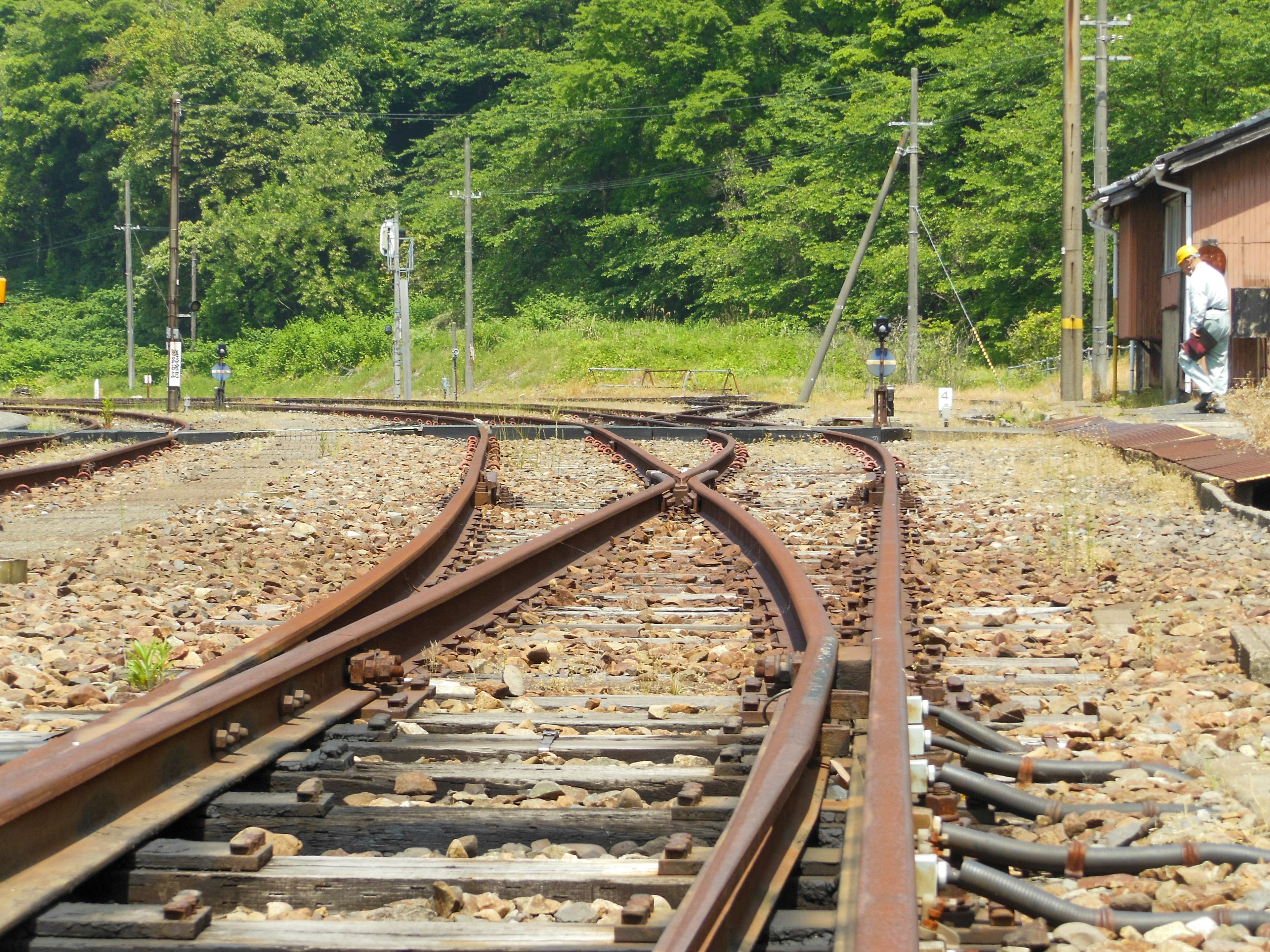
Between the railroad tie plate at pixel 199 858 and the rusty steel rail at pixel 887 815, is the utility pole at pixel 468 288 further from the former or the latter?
the railroad tie plate at pixel 199 858

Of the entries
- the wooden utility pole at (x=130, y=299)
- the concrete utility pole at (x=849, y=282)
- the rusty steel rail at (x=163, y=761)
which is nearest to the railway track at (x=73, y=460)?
the rusty steel rail at (x=163, y=761)

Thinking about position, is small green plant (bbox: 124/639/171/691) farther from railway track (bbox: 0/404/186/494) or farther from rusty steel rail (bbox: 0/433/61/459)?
rusty steel rail (bbox: 0/433/61/459)

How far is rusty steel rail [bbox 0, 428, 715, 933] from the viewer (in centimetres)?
259

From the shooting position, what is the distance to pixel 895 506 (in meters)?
8.47

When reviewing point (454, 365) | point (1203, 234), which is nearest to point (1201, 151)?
point (1203, 234)

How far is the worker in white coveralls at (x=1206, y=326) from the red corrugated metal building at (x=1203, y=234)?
0.71 meters

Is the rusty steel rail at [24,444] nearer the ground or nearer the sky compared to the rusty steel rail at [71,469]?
Answer: nearer the sky

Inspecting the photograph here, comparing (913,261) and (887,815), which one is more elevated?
(913,261)

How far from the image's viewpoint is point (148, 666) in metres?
4.54

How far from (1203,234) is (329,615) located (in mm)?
20734

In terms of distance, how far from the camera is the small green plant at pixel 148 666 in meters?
4.54

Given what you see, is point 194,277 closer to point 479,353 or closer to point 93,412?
point 479,353

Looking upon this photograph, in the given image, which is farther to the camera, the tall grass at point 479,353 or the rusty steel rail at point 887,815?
the tall grass at point 479,353

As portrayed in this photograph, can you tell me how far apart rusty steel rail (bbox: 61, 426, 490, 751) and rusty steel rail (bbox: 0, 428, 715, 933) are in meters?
0.04
